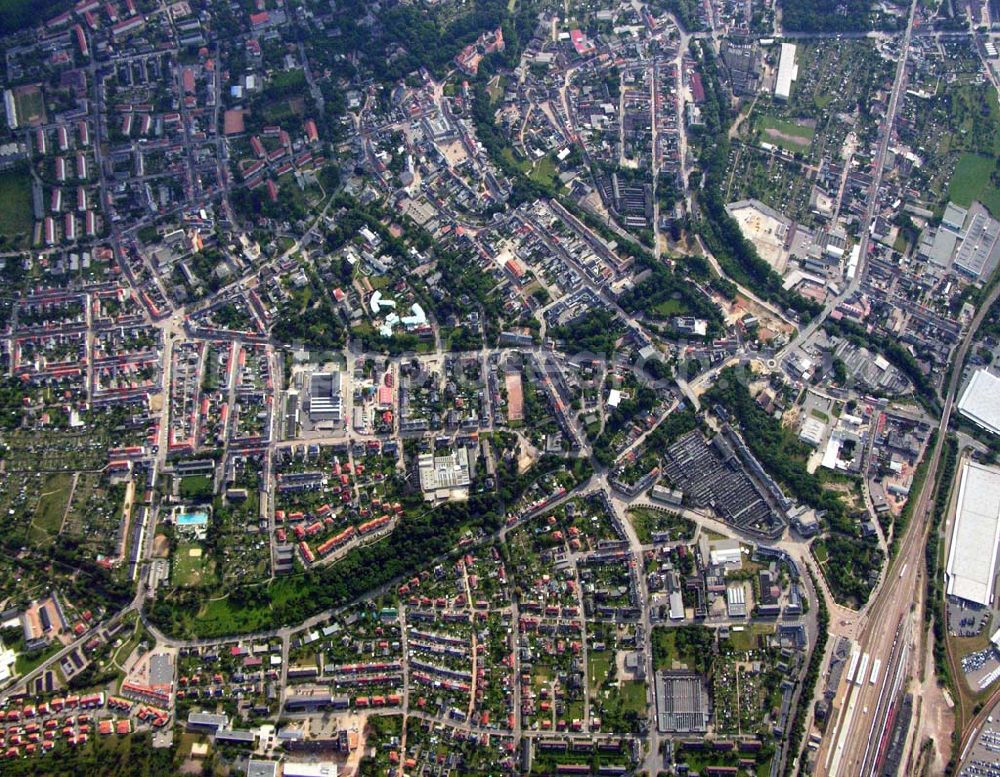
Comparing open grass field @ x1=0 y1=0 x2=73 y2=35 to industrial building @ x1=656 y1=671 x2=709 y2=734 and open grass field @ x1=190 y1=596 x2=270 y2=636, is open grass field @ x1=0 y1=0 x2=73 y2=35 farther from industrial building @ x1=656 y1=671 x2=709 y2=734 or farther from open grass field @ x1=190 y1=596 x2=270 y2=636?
industrial building @ x1=656 y1=671 x2=709 y2=734

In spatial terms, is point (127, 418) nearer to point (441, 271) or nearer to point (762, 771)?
point (441, 271)

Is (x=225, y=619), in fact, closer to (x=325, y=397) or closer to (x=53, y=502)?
(x=53, y=502)

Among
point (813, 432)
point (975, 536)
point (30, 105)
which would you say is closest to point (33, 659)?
point (30, 105)

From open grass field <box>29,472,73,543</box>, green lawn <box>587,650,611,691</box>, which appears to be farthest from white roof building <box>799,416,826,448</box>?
open grass field <box>29,472,73,543</box>

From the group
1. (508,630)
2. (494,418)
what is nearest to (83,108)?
(494,418)

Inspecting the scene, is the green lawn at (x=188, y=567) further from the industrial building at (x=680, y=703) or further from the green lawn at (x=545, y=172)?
the green lawn at (x=545, y=172)

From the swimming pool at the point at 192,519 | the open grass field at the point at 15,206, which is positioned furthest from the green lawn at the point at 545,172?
the open grass field at the point at 15,206
